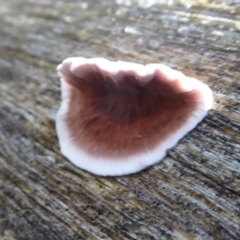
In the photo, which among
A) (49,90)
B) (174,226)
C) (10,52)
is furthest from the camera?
(10,52)

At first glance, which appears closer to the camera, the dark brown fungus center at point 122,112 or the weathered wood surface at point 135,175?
the weathered wood surface at point 135,175

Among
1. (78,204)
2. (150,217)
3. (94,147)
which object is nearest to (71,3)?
(94,147)

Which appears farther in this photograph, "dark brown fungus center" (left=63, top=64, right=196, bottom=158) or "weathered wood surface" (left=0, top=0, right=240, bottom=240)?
"dark brown fungus center" (left=63, top=64, right=196, bottom=158)

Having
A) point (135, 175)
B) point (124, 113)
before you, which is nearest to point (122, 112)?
point (124, 113)

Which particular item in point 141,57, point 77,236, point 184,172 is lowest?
point 77,236

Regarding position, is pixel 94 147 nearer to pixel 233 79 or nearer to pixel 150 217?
pixel 150 217
